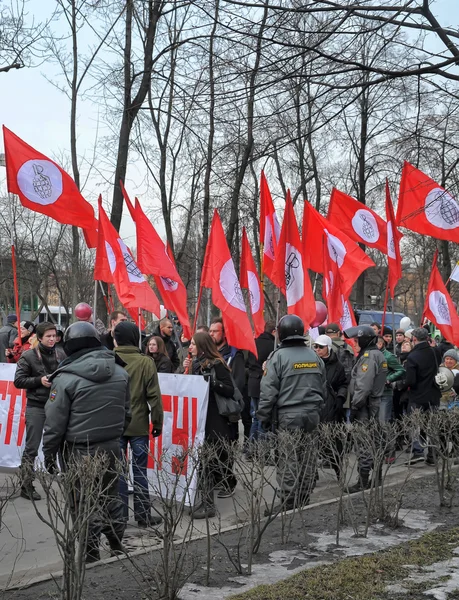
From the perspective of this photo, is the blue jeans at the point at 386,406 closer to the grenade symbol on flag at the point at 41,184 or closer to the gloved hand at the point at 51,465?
the grenade symbol on flag at the point at 41,184

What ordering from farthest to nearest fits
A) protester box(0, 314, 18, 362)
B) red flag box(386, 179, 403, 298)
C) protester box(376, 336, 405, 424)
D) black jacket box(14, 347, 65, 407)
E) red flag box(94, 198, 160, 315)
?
protester box(0, 314, 18, 362), red flag box(386, 179, 403, 298), protester box(376, 336, 405, 424), red flag box(94, 198, 160, 315), black jacket box(14, 347, 65, 407)

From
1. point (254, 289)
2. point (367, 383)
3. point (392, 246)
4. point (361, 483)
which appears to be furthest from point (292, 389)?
point (392, 246)

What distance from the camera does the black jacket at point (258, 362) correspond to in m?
10.8

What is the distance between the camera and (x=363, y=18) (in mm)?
5637

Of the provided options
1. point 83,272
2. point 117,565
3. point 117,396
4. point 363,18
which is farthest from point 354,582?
point 83,272

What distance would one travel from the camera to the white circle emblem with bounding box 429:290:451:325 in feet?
41.4

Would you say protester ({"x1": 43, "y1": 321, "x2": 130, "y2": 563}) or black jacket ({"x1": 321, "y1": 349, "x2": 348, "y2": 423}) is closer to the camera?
protester ({"x1": 43, "y1": 321, "x2": 130, "y2": 563})

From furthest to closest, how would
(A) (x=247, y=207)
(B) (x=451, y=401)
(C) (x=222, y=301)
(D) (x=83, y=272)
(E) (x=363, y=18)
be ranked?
1. (D) (x=83, y=272)
2. (A) (x=247, y=207)
3. (B) (x=451, y=401)
4. (C) (x=222, y=301)
5. (E) (x=363, y=18)

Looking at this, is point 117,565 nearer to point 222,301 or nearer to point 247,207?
point 222,301

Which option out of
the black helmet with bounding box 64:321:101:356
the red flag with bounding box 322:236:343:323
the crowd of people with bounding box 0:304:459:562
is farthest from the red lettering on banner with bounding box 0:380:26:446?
the red flag with bounding box 322:236:343:323

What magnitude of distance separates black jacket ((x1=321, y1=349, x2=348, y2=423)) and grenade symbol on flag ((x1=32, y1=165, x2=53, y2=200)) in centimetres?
435

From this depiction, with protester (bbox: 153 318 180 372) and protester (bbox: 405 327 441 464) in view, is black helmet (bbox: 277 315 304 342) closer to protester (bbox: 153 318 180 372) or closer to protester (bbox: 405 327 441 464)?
protester (bbox: 405 327 441 464)

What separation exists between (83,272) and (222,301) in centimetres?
3640

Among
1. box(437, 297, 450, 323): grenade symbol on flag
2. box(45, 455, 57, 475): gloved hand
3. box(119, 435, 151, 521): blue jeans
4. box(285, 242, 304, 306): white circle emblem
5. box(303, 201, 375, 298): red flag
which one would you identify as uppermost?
box(303, 201, 375, 298): red flag
